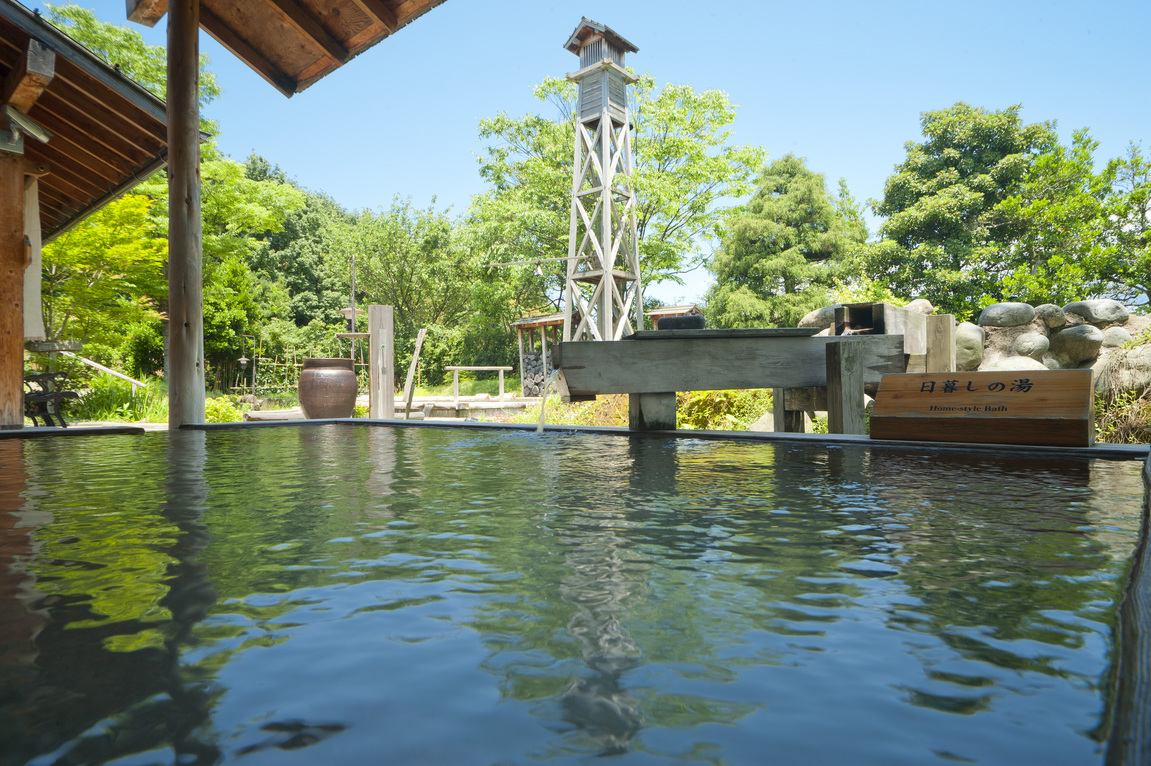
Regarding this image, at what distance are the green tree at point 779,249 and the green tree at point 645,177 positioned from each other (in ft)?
14.0

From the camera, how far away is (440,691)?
2.83 ft

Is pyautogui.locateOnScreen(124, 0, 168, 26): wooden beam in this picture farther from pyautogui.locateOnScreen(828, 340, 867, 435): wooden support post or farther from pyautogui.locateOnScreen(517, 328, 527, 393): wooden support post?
pyautogui.locateOnScreen(517, 328, 527, 393): wooden support post

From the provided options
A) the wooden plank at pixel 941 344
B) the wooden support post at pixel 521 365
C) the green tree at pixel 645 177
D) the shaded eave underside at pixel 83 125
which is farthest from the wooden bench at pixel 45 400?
the wooden support post at pixel 521 365

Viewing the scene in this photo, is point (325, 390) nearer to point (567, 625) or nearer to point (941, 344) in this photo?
point (941, 344)

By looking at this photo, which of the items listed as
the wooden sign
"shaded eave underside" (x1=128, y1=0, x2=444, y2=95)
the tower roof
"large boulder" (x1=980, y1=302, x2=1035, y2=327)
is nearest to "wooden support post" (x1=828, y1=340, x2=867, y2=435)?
the wooden sign

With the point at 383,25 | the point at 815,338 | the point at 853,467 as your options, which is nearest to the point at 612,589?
the point at 853,467

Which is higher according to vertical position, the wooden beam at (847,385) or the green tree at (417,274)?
the green tree at (417,274)

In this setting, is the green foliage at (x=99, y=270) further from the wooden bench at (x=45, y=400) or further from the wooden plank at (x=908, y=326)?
the wooden plank at (x=908, y=326)

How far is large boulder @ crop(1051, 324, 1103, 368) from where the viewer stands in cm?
951

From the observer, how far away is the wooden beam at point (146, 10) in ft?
21.0

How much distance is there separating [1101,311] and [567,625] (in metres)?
11.7

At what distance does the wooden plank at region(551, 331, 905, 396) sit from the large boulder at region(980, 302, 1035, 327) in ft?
24.3

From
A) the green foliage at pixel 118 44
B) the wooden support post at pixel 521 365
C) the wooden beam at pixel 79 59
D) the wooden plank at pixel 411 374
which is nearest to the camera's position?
the wooden beam at pixel 79 59

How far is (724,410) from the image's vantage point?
812 centimetres
